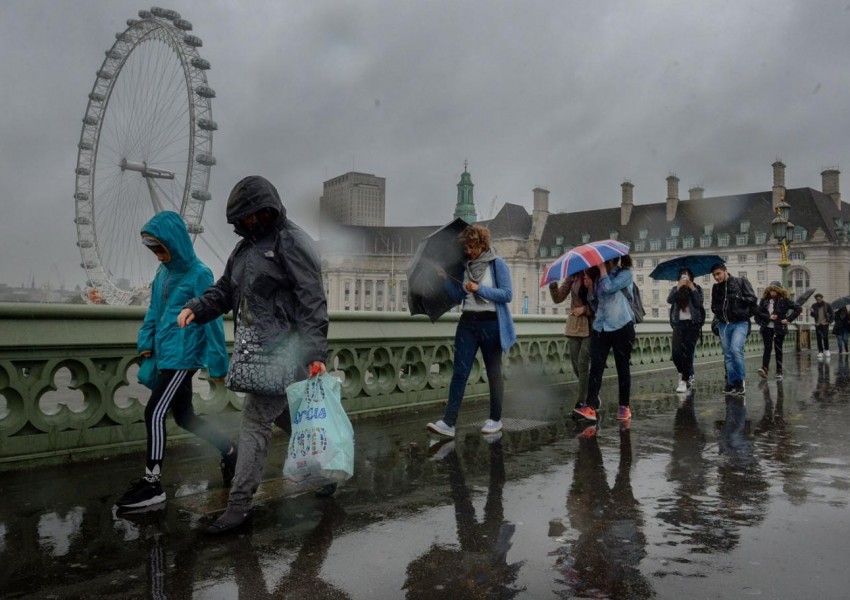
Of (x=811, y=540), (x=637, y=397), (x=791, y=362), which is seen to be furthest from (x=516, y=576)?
(x=791, y=362)

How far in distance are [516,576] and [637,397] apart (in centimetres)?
762

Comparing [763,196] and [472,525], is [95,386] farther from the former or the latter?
[763,196]

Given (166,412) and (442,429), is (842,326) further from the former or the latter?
(166,412)

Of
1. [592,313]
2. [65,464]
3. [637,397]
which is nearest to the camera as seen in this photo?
[65,464]

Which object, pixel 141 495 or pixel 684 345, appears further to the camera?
pixel 684 345

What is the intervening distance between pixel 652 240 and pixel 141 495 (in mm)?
120606

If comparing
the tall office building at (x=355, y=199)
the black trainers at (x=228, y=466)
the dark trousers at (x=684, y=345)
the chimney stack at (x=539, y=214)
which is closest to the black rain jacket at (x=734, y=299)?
the dark trousers at (x=684, y=345)

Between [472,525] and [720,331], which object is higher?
[720,331]

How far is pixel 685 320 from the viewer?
36.6ft

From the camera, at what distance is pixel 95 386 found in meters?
5.69

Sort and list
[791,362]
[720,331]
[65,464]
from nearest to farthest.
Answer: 1. [65,464]
2. [720,331]
3. [791,362]

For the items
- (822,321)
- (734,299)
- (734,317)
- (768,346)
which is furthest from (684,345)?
(822,321)

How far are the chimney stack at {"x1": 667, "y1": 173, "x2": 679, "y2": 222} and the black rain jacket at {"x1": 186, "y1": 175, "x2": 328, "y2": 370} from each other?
119 m

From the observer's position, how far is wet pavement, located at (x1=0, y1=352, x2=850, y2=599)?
10.3 feet
